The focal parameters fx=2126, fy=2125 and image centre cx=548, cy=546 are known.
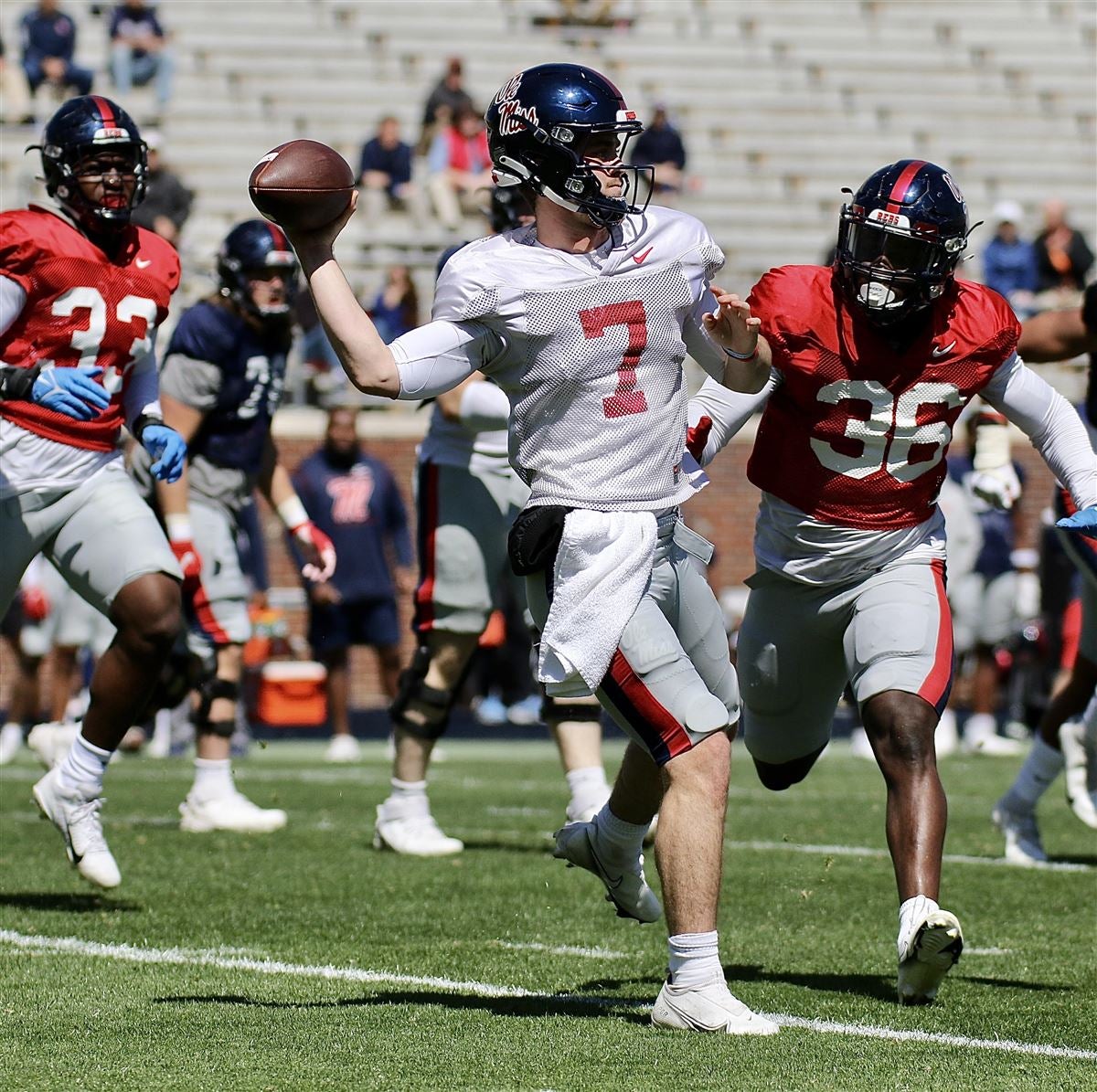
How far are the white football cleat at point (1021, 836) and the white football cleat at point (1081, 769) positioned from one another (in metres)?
0.22

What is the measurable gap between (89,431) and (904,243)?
2.30 metres

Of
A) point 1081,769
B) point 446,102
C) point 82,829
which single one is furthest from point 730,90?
point 82,829

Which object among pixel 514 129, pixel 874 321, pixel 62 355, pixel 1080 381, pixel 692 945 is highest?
pixel 514 129

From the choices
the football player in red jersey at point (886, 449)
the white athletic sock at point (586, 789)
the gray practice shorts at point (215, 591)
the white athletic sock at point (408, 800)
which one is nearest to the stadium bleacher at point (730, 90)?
A: the gray practice shorts at point (215, 591)

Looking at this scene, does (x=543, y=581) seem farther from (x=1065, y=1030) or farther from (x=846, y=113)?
(x=846, y=113)

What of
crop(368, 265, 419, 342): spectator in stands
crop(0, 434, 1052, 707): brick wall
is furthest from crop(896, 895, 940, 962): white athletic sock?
crop(368, 265, 419, 342): spectator in stands

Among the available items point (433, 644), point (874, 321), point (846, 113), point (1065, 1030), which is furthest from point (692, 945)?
point (846, 113)

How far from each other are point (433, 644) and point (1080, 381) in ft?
39.9

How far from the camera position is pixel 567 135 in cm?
425

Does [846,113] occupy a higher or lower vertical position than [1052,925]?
lower

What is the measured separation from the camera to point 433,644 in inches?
275

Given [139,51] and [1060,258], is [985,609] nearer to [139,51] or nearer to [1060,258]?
[1060,258]

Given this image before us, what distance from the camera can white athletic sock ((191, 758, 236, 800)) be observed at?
757 cm

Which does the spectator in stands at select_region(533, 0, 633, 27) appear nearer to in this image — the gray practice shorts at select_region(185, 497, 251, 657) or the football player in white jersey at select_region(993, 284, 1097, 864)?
the gray practice shorts at select_region(185, 497, 251, 657)
